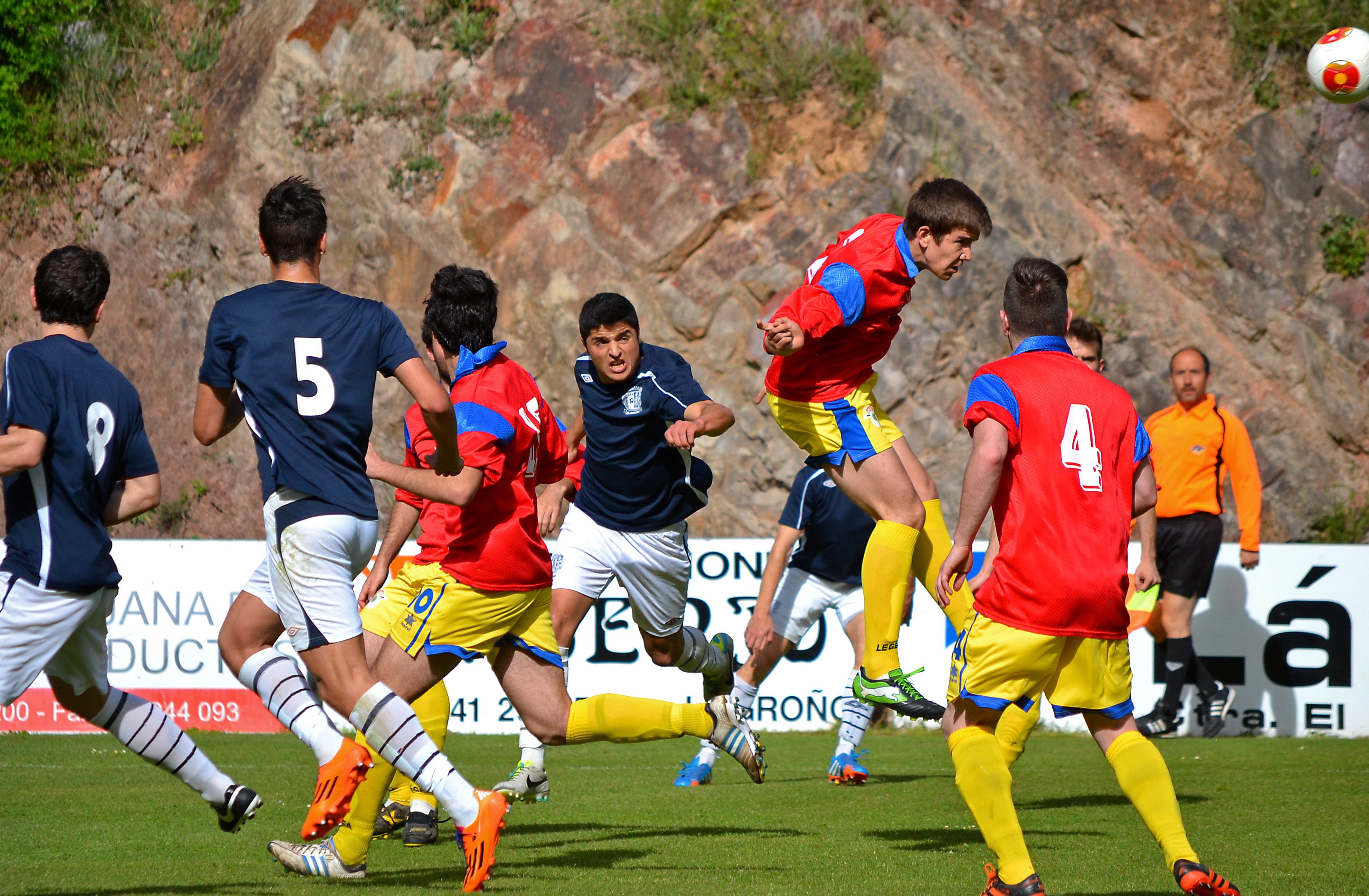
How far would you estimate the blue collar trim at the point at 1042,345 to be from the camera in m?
4.53

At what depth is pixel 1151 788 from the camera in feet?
13.9

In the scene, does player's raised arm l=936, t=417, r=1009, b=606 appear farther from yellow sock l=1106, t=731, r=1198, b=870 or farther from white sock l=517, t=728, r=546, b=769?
white sock l=517, t=728, r=546, b=769

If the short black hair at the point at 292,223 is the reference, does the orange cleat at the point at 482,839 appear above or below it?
below

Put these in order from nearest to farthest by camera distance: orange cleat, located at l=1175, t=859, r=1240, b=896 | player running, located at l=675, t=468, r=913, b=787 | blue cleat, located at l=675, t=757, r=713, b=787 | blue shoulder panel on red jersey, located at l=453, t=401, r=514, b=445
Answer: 1. orange cleat, located at l=1175, t=859, r=1240, b=896
2. blue shoulder panel on red jersey, located at l=453, t=401, r=514, b=445
3. blue cleat, located at l=675, t=757, r=713, b=787
4. player running, located at l=675, t=468, r=913, b=787

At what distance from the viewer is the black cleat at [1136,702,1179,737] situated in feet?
33.7

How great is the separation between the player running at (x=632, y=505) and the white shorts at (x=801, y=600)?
132 centimetres

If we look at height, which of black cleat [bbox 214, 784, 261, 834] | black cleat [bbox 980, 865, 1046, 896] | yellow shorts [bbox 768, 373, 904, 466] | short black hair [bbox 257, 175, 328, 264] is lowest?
black cleat [bbox 980, 865, 1046, 896]

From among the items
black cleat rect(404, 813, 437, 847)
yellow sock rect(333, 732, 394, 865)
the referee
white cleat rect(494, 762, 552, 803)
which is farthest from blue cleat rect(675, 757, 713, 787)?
the referee

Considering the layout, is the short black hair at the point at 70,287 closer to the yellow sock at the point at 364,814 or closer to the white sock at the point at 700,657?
the yellow sock at the point at 364,814

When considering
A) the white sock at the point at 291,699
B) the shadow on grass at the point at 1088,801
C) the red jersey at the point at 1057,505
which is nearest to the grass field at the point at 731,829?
the shadow on grass at the point at 1088,801

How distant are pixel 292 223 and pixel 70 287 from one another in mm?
804

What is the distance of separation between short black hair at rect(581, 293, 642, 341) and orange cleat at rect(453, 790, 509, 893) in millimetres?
2764

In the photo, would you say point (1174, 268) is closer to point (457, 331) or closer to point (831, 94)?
point (831, 94)

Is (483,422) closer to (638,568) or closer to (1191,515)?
(638,568)
